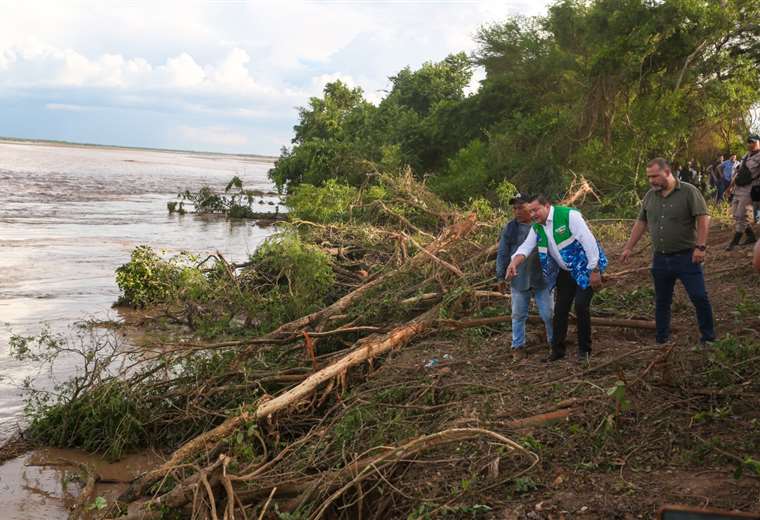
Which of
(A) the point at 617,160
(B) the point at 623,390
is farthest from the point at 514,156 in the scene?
(B) the point at 623,390

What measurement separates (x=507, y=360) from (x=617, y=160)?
12.3 metres

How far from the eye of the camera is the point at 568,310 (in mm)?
6484

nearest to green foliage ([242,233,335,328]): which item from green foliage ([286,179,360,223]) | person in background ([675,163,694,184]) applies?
green foliage ([286,179,360,223])

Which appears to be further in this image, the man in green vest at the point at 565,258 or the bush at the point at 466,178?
the bush at the point at 466,178

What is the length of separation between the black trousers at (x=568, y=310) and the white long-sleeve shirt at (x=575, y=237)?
0.16m

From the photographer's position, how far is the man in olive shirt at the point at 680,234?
607 cm

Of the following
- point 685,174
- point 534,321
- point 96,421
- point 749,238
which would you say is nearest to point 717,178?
point 685,174

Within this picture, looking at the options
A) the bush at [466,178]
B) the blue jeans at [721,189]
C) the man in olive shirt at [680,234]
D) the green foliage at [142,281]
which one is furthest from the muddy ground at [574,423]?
the bush at [466,178]

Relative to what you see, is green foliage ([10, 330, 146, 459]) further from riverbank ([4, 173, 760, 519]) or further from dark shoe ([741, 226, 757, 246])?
dark shoe ([741, 226, 757, 246])

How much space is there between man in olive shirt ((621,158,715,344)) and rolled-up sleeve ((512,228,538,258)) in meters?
0.95

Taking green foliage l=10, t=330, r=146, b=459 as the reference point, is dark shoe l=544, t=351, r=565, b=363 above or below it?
above

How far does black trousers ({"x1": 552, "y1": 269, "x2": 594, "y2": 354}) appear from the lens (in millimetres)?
6320

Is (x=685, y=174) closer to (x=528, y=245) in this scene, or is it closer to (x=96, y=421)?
(x=528, y=245)

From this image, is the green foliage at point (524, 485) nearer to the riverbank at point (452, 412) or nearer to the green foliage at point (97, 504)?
the riverbank at point (452, 412)
